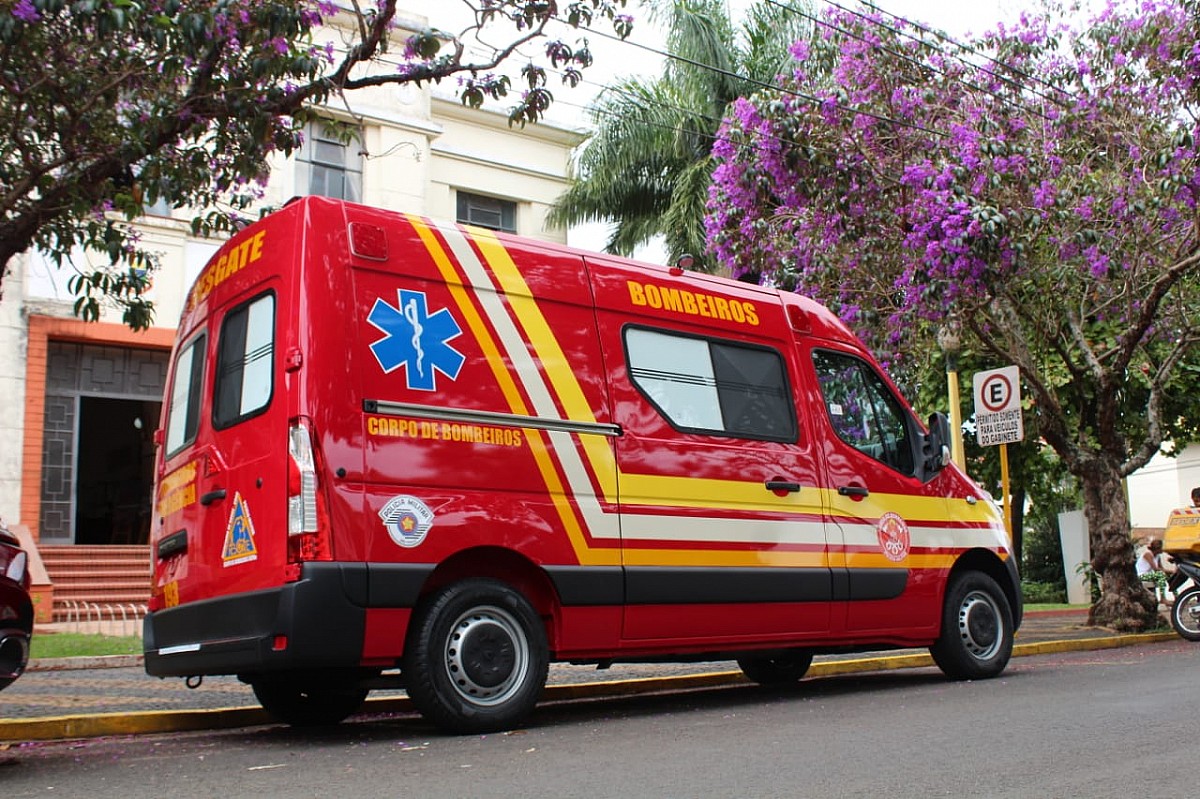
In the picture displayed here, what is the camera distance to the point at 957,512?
905 centimetres

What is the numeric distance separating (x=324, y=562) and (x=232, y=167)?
15.0 feet

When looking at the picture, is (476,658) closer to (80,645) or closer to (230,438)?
(230,438)

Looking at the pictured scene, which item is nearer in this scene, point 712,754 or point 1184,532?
point 712,754

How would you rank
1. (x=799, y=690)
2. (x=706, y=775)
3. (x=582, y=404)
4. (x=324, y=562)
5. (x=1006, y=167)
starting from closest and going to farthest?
(x=706, y=775) < (x=324, y=562) < (x=582, y=404) < (x=799, y=690) < (x=1006, y=167)

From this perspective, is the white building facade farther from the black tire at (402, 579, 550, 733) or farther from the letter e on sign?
the black tire at (402, 579, 550, 733)

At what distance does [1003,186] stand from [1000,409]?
2.60 metres

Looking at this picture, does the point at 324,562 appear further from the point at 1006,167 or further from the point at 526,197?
the point at 526,197

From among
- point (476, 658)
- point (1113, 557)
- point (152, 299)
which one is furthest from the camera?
point (152, 299)

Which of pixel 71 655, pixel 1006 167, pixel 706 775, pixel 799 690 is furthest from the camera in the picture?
pixel 1006 167

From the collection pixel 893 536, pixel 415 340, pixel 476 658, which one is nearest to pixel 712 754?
pixel 476 658

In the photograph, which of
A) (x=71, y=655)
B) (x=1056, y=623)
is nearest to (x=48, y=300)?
(x=71, y=655)

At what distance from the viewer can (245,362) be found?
652 centimetres

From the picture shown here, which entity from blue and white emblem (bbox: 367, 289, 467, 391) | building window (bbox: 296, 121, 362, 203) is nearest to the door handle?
blue and white emblem (bbox: 367, 289, 467, 391)

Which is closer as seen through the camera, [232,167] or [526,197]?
[232,167]
